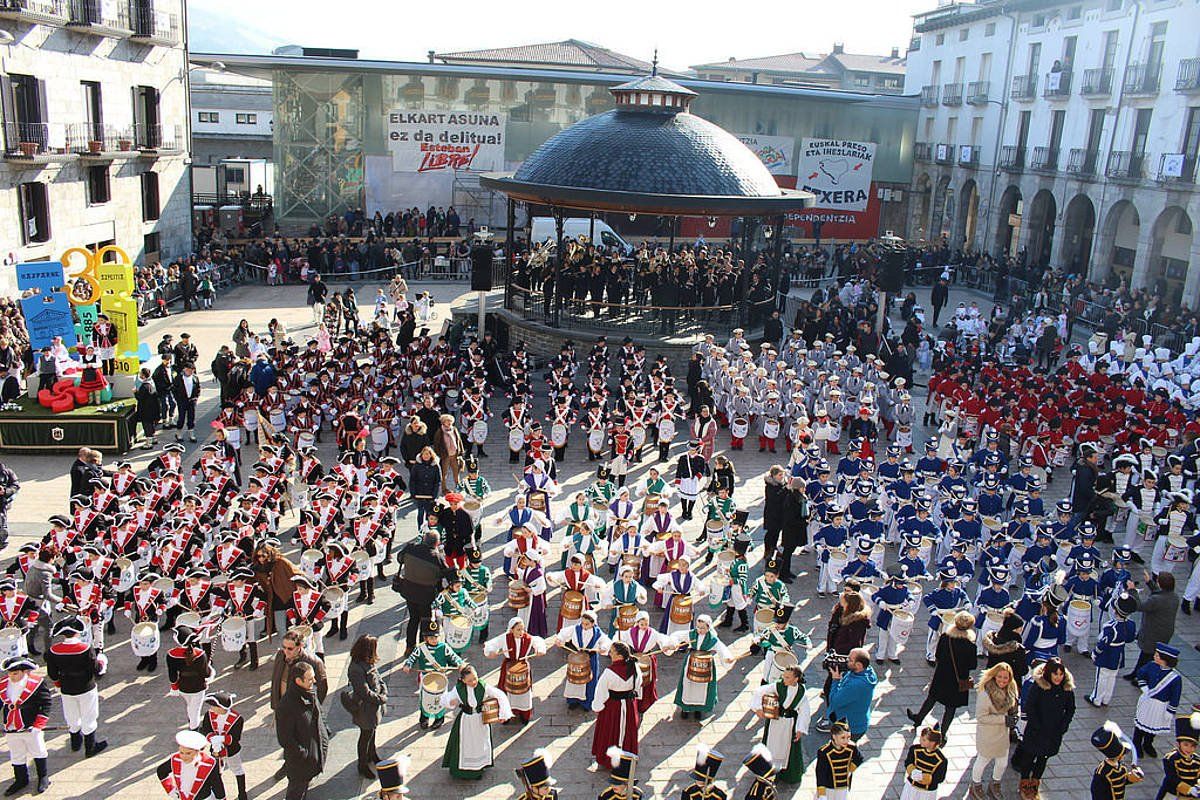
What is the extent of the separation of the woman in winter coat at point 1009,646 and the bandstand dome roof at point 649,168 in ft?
48.7

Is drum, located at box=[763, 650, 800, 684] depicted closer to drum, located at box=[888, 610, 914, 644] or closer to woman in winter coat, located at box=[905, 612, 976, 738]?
woman in winter coat, located at box=[905, 612, 976, 738]

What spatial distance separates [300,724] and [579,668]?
113 inches

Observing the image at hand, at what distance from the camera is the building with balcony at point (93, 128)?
25797 millimetres

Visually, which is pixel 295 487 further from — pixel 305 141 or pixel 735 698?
pixel 305 141

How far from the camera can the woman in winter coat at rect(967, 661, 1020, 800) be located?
8.71 meters

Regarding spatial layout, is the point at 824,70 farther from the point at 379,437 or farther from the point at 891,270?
the point at 379,437

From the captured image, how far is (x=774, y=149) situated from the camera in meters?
44.5

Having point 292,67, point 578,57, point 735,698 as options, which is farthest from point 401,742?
point 578,57

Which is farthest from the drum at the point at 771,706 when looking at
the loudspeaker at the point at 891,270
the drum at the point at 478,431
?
the loudspeaker at the point at 891,270

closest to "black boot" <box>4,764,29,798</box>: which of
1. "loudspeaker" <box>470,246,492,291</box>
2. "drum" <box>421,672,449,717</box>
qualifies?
"drum" <box>421,672,449,717</box>

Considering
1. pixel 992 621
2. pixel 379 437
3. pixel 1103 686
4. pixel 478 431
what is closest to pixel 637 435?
pixel 478 431

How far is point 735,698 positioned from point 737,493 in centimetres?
653

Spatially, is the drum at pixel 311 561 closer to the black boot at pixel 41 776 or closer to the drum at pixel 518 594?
the drum at pixel 518 594

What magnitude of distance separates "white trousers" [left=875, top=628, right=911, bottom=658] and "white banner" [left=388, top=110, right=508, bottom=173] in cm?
3300
